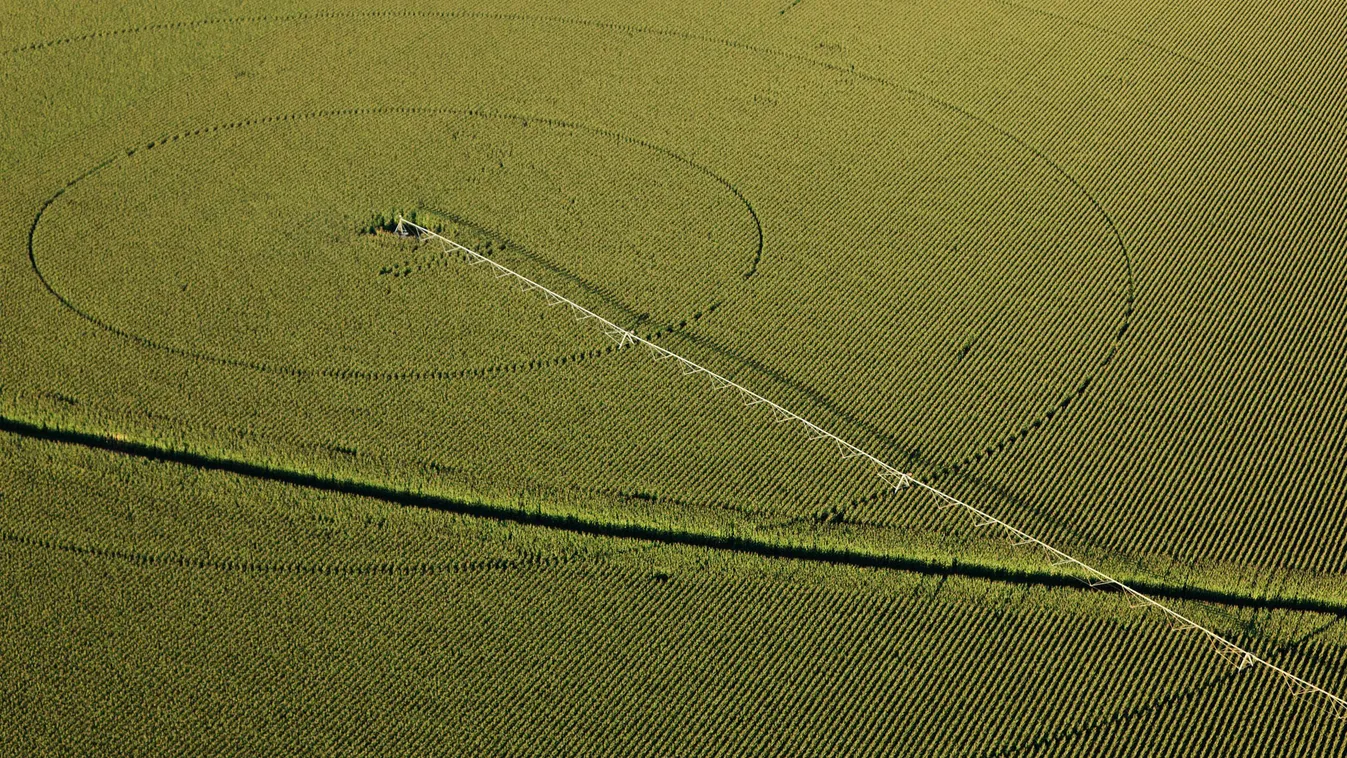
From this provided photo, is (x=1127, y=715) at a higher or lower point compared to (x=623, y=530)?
lower

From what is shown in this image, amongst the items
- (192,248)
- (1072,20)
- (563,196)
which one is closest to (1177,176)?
(1072,20)

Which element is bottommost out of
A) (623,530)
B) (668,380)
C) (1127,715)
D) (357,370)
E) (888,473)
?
(1127,715)

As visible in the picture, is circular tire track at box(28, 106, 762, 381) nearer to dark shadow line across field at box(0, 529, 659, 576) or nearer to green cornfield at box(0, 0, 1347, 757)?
green cornfield at box(0, 0, 1347, 757)

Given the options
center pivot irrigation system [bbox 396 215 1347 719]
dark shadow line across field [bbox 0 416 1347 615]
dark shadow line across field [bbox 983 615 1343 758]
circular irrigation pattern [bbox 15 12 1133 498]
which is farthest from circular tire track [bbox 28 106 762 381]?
dark shadow line across field [bbox 983 615 1343 758]

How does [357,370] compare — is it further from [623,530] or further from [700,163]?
[700,163]

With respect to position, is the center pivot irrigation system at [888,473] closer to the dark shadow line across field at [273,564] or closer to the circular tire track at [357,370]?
the circular tire track at [357,370]

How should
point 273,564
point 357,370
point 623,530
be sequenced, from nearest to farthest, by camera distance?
point 273,564 → point 623,530 → point 357,370

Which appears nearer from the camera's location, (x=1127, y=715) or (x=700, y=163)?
(x=1127, y=715)

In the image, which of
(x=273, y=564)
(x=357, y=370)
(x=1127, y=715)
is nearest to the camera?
(x=1127, y=715)

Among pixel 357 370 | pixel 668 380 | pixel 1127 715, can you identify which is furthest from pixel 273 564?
pixel 1127 715
